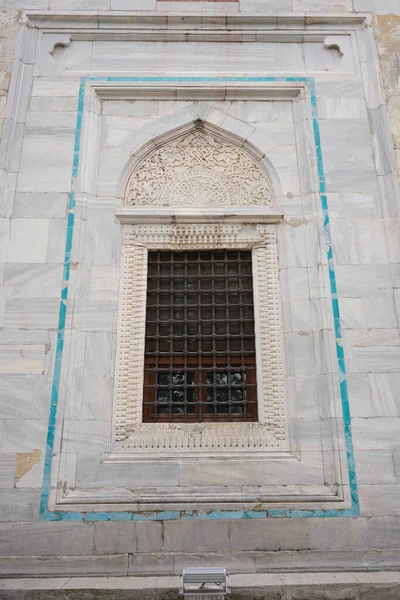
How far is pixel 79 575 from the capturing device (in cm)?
392

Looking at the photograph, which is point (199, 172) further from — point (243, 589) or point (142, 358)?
point (243, 589)

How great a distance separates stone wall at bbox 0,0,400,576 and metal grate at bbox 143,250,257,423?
45cm

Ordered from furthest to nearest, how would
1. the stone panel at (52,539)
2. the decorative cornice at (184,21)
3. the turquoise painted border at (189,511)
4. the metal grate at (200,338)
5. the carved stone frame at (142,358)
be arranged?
1. the decorative cornice at (184,21)
2. the metal grate at (200,338)
3. the carved stone frame at (142,358)
4. the turquoise painted border at (189,511)
5. the stone panel at (52,539)

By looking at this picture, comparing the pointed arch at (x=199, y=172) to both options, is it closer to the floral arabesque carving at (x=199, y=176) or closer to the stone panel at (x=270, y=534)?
the floral arabesque carving at (x=199, y=176)

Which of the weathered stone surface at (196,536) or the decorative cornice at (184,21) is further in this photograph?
the decorative cornice at (184,21)

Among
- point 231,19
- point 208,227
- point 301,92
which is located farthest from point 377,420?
point 231,19

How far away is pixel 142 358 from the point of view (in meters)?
4.82

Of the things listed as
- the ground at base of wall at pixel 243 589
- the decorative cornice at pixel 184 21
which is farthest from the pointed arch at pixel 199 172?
the ground at base of wall at pixel 243 589

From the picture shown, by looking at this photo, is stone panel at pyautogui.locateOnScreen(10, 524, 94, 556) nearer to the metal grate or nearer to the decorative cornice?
the metal grate

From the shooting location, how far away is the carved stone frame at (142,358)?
4.50 meters

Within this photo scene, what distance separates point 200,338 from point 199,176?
6.02 ft

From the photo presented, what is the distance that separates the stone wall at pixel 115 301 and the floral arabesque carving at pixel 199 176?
0.26 meters

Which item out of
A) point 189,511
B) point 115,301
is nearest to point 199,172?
point 115,301

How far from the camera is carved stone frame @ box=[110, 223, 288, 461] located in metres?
4.50
